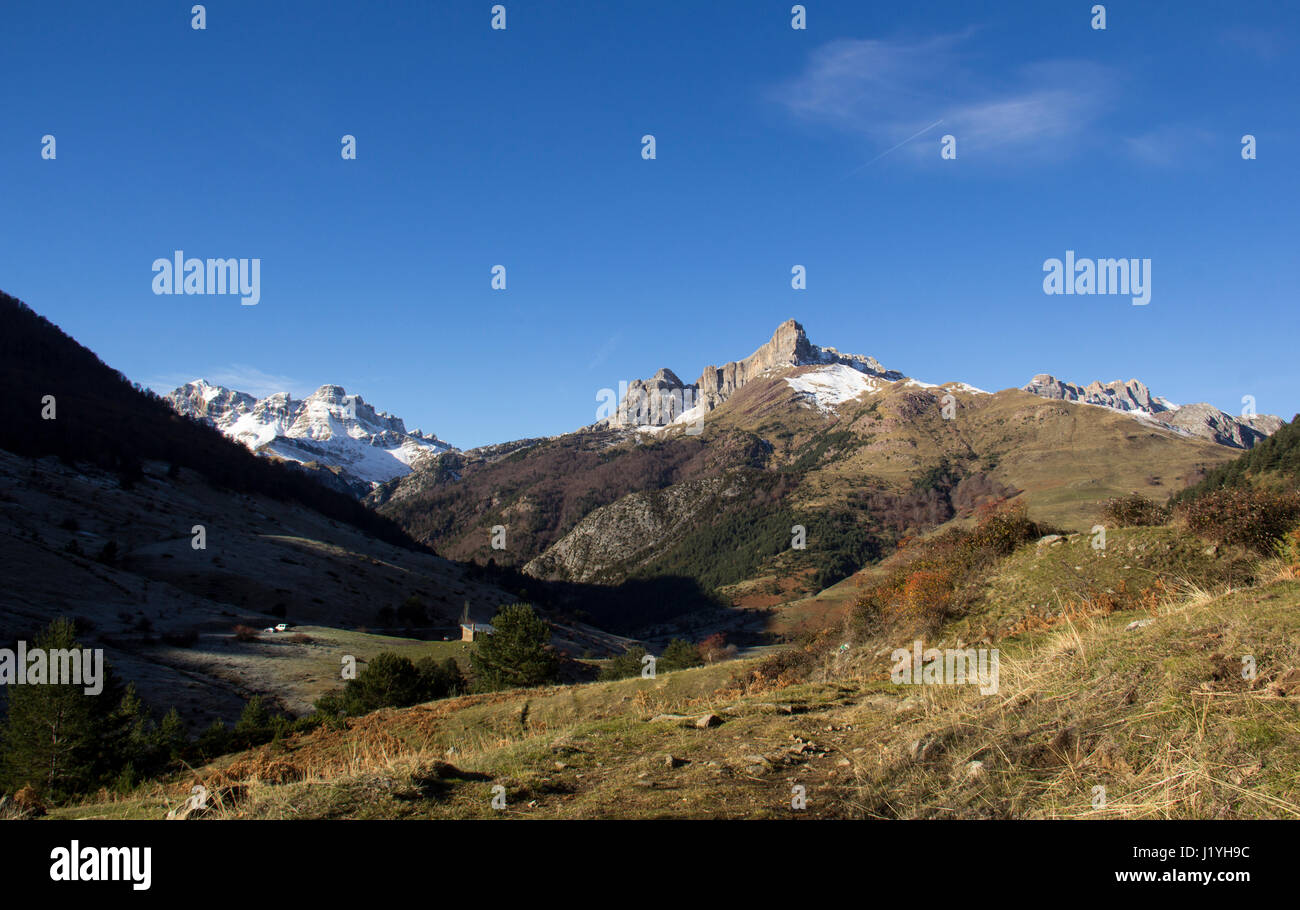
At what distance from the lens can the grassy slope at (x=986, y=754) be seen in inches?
241

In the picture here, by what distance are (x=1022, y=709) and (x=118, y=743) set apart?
101ft

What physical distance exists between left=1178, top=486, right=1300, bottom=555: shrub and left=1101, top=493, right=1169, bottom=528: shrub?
117 inches

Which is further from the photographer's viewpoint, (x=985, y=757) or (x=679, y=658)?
(x=679, y=658)

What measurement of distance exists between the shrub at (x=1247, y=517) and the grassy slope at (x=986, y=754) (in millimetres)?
7071

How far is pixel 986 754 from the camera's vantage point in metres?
7.36

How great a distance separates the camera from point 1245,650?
7.66 m

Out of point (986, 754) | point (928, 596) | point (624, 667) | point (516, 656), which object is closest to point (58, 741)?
point (516, 656)

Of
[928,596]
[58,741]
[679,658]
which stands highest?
[928,596]

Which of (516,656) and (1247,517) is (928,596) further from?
(516,656)

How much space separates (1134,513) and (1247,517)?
531cm

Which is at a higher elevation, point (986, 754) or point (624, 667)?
point (986, 754)

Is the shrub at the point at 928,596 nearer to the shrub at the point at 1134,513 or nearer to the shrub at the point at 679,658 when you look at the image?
the shrub at the point at 1134,513

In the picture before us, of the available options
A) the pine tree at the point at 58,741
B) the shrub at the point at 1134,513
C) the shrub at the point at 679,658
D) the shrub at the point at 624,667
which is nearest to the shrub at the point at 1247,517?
the shrub at the point at 1134,513

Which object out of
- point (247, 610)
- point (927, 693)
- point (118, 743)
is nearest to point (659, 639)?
point (247, 610)
